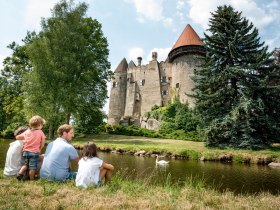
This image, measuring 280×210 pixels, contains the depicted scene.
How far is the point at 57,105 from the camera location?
21.3 m

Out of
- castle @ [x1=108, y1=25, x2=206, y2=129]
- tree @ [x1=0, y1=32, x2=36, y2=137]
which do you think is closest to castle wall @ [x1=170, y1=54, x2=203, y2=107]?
castle @ [x1=108, y1=25, x2=206, y2=129]

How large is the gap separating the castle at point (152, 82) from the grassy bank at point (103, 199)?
30.8 meters

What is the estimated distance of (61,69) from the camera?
21266 mm

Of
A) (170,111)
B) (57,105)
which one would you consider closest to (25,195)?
→ (57,105)

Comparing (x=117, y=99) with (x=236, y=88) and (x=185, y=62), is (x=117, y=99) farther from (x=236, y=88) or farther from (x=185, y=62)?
(x=236, y=88)

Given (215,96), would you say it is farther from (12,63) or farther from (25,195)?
(12,63)

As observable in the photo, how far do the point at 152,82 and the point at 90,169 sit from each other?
38418 mm

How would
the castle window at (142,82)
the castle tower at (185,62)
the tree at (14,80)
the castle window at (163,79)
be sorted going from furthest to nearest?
the castle window at (142,82) → the castle window at (163,79) → the castle tower at (185,62) → the tree at (14,80)

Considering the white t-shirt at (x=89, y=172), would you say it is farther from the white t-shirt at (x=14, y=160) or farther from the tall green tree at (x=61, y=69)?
the tall green tree at (x=61, y=69)

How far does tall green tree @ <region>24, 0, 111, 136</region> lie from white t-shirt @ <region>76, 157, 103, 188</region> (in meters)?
16.6

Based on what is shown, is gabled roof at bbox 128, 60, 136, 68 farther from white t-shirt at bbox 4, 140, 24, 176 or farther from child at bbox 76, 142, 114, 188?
child at bbox 76, 142, 114, 188

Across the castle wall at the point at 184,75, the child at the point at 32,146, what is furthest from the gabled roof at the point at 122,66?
the child at the point at 32,146

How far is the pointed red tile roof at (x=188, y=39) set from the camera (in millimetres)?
36537

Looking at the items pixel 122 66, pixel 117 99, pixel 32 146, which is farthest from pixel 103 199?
pixel 122 66
